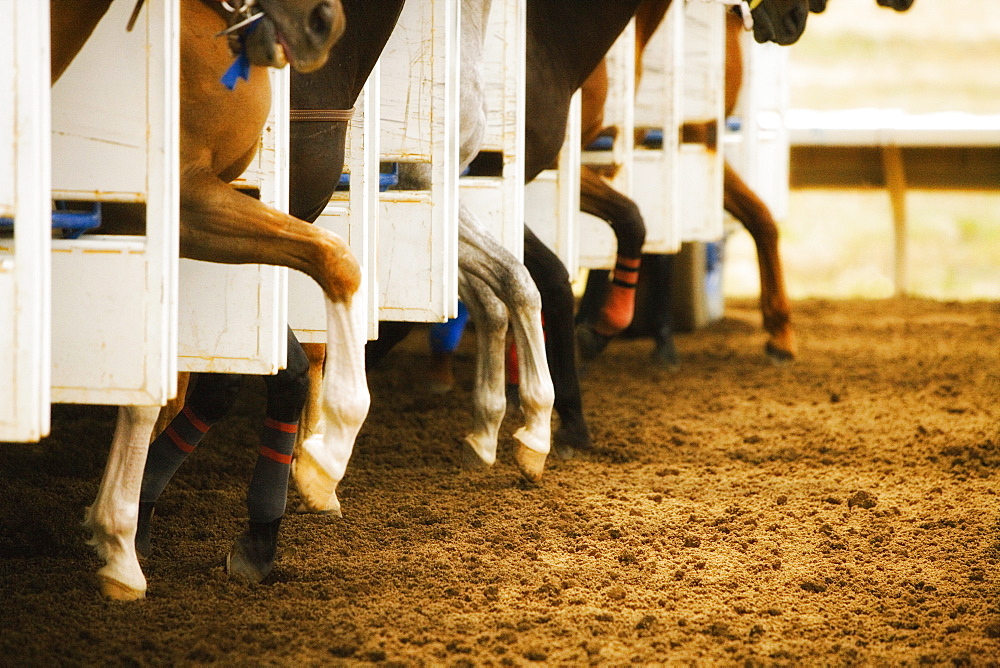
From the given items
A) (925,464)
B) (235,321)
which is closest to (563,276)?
(925,464)

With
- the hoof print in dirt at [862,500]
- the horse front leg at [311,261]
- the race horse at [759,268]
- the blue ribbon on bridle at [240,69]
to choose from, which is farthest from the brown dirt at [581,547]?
Result: the blue ribbon on bridle at [240,69]

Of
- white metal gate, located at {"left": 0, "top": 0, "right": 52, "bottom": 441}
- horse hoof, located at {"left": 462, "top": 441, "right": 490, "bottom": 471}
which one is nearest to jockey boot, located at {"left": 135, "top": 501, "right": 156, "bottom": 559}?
white metal gate, located at {"left": 0, "top": 0, "right": 52, "bottom": 441}

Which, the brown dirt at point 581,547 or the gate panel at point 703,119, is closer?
the brown dirt at point 581,547

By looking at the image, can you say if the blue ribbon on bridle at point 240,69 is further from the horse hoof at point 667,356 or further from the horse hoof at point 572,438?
the horse hoof at point 667,356

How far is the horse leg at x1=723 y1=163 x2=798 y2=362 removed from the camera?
6.75m

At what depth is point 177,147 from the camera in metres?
2.56

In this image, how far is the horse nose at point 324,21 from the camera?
2432 millimetres

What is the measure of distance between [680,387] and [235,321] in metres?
3.60

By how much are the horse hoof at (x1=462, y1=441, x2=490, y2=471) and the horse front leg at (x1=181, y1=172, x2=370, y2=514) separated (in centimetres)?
169

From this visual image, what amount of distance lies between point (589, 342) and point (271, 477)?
2772 millimetres

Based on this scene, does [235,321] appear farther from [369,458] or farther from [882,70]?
[882,70]

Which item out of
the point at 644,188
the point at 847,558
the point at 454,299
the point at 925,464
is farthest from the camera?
the point at 644,188

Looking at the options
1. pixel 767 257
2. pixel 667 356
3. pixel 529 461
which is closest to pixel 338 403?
pixel 529 461

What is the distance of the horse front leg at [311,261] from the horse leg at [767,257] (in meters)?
4.32
